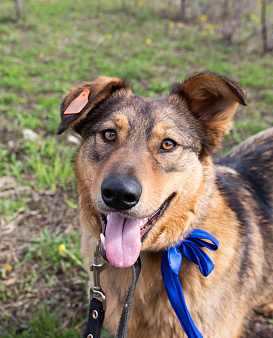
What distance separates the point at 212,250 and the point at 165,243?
0.38 metres

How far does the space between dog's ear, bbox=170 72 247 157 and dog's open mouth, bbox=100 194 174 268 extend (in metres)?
0.75

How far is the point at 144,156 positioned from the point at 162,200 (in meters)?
0.31

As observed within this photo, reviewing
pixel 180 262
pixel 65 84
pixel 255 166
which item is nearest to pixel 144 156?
pixel 180 262

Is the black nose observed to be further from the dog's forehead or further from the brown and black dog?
the dog's forehead

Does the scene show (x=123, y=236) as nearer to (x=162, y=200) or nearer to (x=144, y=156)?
(x=162, y=200)

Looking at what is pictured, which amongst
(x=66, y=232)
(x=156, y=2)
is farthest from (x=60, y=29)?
(x=66, y=232)

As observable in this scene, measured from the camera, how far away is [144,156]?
2.01 metres

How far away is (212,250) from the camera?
2.25 metres

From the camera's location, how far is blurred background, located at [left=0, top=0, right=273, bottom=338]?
3.22 m

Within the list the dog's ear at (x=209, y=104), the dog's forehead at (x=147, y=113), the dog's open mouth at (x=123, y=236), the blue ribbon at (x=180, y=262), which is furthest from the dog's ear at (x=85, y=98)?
the blue ribbon at (x=180, y=262)

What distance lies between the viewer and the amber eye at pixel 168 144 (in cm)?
217

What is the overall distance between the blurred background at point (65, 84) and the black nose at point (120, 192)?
1491 mm

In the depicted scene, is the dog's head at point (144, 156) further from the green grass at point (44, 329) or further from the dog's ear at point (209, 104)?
the green grass at point (44, 329)

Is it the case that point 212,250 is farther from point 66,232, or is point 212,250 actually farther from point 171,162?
point 66,232
